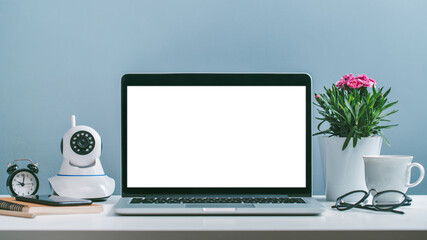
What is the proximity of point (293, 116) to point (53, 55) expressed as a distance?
0.71 metres

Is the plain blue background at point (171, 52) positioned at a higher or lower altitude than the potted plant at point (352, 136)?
higher

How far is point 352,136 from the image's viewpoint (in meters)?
1.03

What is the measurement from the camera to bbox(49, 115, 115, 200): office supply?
101cm

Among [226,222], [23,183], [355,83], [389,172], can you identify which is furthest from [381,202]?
[23,183]

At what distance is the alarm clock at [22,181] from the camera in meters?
1.07

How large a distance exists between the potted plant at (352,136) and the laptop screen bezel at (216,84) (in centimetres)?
7

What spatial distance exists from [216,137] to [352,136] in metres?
0.32

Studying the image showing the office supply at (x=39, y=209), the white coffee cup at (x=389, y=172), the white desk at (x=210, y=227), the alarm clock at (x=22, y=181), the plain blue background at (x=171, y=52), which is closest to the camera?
the white desk at (x=210, y=227)

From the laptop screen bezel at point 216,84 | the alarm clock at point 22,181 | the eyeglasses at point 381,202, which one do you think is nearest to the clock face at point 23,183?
the alarm clock at point 22,181

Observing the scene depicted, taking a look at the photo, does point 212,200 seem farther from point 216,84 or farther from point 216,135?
point 216,84

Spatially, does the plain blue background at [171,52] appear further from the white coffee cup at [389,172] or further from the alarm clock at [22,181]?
the white coffee cup at [389,172]

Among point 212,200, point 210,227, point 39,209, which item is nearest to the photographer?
point 210,227

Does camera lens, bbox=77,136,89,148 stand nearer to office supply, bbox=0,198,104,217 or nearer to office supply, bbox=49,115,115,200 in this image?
office supply, bbox=49,115,115,200

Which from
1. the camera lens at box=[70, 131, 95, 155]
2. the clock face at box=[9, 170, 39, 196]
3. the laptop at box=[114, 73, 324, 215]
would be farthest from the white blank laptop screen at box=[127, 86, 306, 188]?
the clock face at box=[9, 170, 39, 196]
